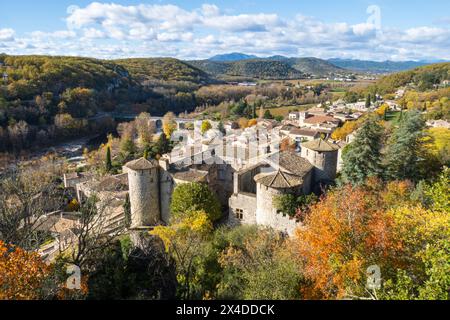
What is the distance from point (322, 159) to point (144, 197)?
15.1 meters

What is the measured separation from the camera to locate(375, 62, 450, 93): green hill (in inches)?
3944

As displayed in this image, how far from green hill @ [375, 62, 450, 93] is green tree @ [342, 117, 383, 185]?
283 feet

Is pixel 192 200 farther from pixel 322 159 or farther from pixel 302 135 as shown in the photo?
pixel 302 135

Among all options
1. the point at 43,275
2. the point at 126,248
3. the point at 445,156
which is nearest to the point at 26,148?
Result: the point at 126,248

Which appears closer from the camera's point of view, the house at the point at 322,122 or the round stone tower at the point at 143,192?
the round stone tower at the point at 143,192

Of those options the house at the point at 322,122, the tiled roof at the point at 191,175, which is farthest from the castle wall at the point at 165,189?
the house at the point at 322,122

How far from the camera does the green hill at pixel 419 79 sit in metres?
100

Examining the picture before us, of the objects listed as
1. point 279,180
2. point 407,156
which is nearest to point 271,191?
point 279,180

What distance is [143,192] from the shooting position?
90.3 ft

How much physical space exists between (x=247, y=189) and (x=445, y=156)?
772 inches

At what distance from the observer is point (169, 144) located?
2427 inches

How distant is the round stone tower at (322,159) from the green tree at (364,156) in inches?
75.0

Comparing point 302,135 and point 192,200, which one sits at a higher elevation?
point 192,200

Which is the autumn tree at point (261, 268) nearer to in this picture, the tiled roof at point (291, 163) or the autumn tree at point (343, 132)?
the tiled roof at point (291, 163)
